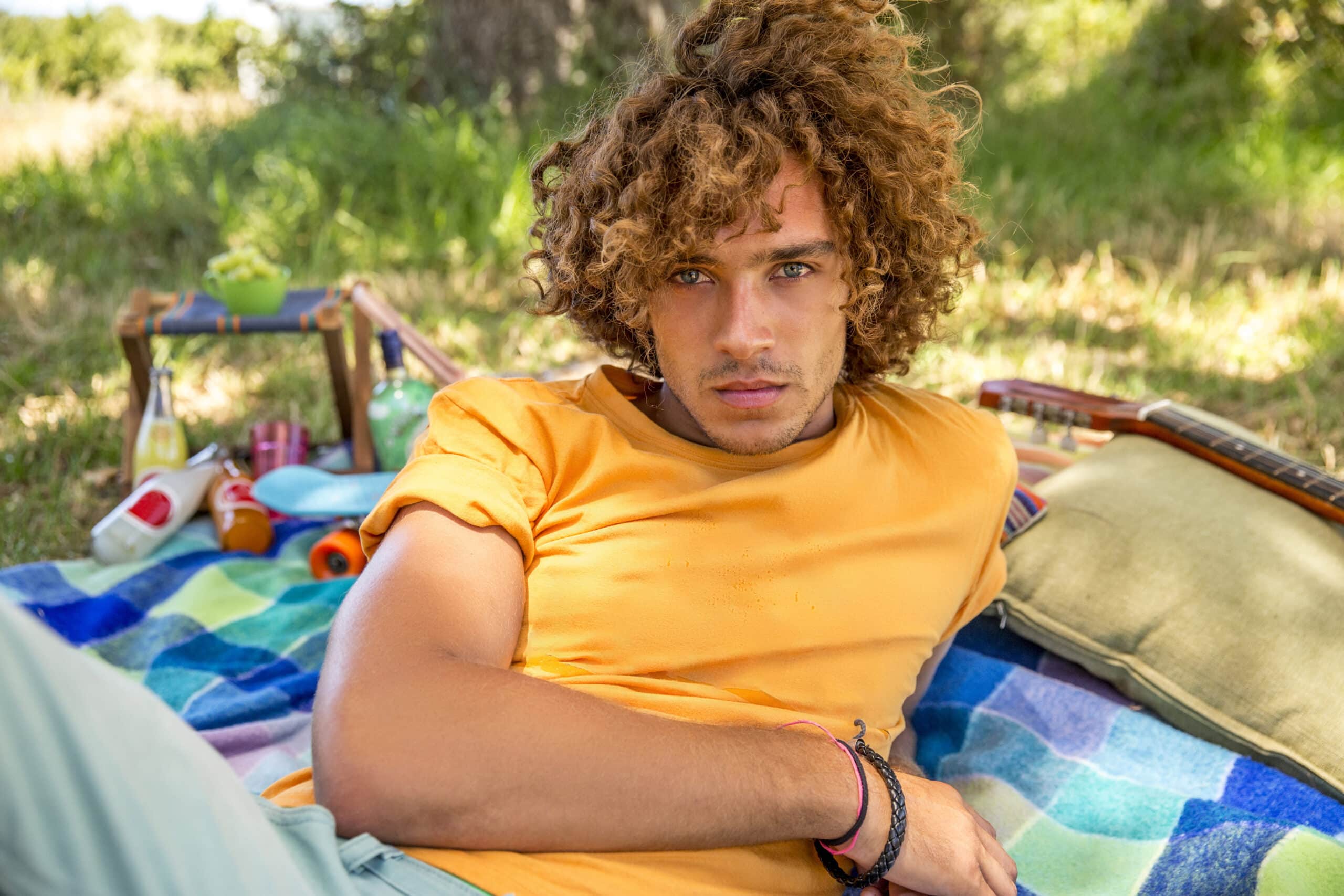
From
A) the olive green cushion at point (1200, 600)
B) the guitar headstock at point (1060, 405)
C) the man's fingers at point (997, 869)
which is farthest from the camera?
the guitar headstock at point (1060, 405)

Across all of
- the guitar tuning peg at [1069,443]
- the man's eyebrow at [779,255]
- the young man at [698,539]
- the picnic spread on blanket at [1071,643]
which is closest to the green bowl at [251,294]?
the picnic spread on blanket at [1071,643]

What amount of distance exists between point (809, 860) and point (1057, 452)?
189 cm

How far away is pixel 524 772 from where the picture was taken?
5.20 feet

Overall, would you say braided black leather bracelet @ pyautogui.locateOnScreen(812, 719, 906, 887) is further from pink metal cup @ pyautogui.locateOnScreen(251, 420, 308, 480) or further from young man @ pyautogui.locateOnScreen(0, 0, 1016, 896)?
pink metal cup @ pyautogui.locateOnScreen(251, 420, 308, 480)

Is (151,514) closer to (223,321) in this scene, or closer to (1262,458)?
(223,321)

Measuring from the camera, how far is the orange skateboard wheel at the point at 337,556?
3.27m

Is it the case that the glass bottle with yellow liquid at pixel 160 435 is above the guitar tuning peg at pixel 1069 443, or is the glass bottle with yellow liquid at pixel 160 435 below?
above

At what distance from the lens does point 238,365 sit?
4.98 metres

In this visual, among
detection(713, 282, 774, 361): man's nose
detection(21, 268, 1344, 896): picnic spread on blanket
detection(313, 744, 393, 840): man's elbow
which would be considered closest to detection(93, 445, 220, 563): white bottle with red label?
detection(21, 268, 1344, 896): picnic spread on blanket

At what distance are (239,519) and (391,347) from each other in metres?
0.74

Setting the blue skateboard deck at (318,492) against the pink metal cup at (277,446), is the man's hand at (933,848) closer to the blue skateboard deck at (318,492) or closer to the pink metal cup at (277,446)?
the blue skateboard deck at (318,492)

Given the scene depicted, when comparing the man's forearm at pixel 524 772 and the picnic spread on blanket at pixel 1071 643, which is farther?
the picnic spread on blanket at pixel 1071 643

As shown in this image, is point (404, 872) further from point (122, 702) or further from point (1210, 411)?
point (1210, 411)

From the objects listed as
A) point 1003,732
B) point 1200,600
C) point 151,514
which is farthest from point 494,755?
point 151,514
